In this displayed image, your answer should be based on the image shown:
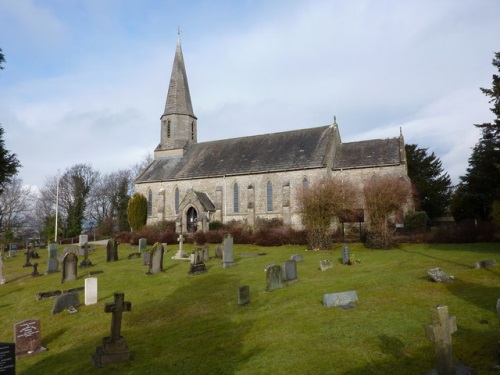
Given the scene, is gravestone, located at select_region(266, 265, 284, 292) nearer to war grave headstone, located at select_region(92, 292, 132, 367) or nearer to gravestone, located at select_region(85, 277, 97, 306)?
war grave headstone, located at select_region(92, 292, 132, 367)

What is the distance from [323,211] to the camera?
23.2 m

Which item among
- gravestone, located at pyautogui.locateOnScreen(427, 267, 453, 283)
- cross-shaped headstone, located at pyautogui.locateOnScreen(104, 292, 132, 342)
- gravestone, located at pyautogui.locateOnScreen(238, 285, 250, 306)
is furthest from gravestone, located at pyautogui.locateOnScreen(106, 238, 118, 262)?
gravestone, located at pyautogui.locateOnScreen(427, 267, 453, 283)

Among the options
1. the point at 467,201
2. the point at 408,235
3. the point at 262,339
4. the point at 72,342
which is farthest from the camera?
the point at 467,201

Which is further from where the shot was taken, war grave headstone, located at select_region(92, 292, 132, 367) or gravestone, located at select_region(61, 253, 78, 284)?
gravestone, located at select_region(61, 253, 78, 284)

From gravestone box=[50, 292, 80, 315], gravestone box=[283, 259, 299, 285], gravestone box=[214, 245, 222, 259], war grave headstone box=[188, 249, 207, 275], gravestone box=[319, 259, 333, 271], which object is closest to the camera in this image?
gravestone box=[50, 292, 80, 315]

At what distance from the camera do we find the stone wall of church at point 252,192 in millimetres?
33812

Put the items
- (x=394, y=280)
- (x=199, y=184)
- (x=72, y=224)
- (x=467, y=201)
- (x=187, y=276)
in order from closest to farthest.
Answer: (x=394, y=280), (x=187, y=276), (x=467, y=201), (x=199, y=184), (x=72, y=224)

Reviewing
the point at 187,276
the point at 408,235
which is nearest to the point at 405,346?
the point at 187,276

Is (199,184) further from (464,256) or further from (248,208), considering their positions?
(464,256)

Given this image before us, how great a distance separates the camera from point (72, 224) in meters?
51.2

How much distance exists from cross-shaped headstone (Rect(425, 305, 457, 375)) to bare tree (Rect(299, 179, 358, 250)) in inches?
696

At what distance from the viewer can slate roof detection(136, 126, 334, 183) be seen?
35719 mm

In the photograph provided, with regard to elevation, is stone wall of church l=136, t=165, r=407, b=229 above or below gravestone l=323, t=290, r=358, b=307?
above

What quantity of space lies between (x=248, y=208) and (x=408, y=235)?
1619cm
